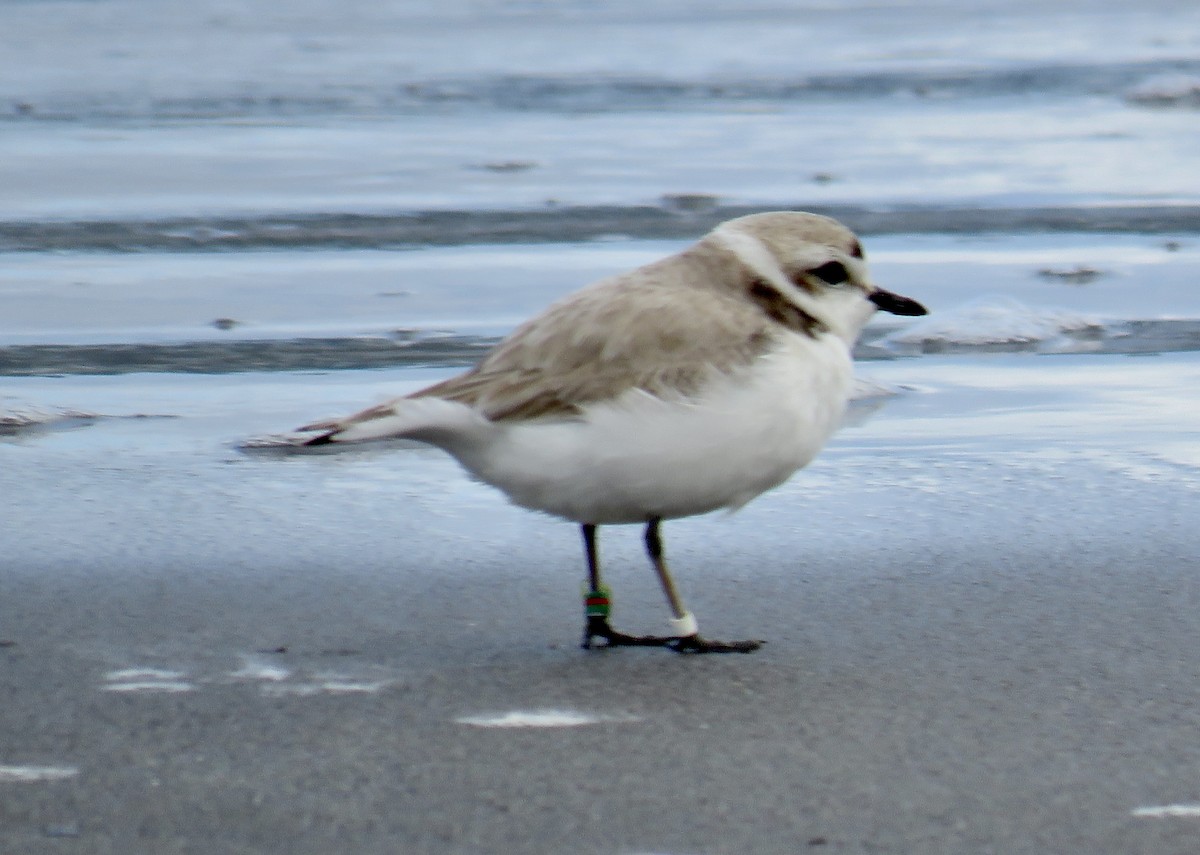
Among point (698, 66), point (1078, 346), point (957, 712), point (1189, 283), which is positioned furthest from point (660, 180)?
point (957, 712)

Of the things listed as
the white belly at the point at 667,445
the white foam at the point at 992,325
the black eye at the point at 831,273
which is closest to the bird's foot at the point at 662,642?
the white belly at the point at 667,445

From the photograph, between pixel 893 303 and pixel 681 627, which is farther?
pixel 893 303

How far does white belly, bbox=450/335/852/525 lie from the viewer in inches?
133

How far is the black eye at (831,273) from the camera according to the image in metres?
3.61

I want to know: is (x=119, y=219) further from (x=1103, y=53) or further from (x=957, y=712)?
(x=1103, y=53)

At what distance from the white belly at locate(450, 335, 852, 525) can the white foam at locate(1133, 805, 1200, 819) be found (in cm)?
91

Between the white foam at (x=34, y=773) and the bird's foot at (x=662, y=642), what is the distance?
99cm

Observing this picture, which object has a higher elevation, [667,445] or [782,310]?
[782,310]

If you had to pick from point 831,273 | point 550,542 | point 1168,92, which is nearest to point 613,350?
point 831,273

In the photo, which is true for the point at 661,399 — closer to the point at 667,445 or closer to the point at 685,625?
the point at 667,445

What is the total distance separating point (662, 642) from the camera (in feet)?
11.8

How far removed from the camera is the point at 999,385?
581 centimetres

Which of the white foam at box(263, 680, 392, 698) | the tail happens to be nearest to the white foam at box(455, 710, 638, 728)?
the white foam at box(263, 680, 392, 698)

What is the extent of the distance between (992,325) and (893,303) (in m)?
2.81
